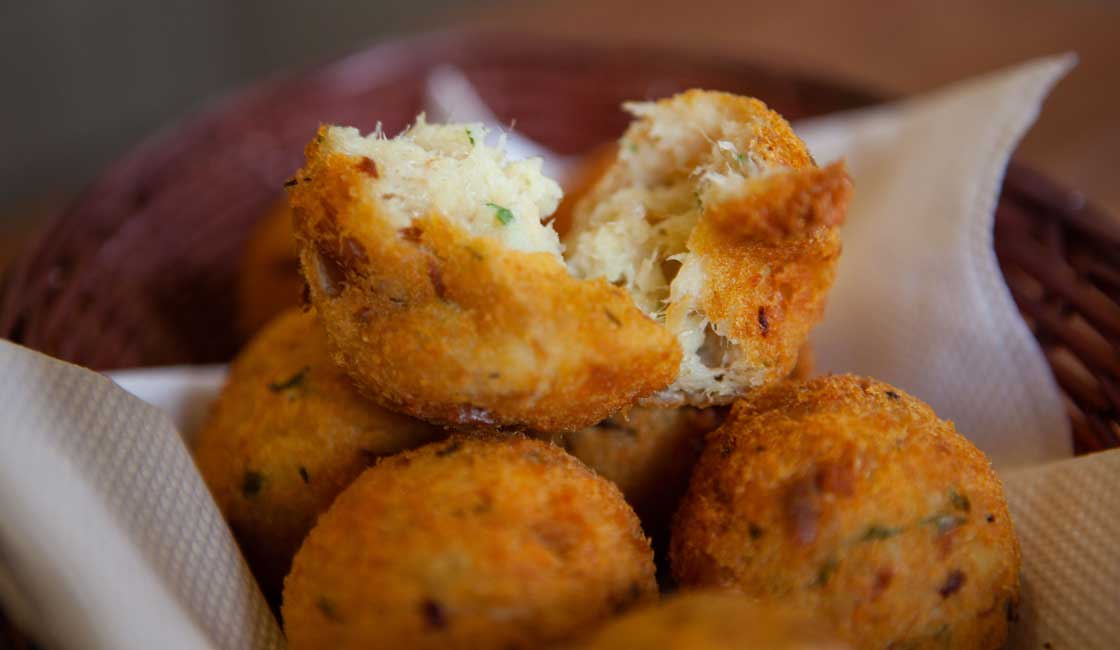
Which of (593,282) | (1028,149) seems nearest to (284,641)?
(593,282)

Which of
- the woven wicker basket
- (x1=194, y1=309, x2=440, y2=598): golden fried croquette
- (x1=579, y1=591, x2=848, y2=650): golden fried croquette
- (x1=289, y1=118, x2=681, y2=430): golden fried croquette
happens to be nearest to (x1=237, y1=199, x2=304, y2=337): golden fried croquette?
the woven wicker basket

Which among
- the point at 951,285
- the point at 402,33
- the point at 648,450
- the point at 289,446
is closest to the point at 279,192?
the point at 289,446

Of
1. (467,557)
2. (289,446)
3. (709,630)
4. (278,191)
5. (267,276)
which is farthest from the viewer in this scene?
(278,191)

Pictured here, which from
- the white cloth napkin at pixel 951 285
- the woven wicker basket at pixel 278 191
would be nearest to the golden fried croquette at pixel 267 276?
the woven wicker basket at pixel 278 191

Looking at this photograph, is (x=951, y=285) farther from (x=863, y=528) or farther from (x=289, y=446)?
(x=289, y=446)

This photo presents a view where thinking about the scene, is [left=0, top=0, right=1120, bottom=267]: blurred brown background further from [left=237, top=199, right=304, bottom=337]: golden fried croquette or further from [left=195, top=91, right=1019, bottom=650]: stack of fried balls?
[left=195, top=91, right=1019, bottom=650]: stack of fried balls

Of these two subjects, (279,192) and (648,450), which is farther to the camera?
(279,192)

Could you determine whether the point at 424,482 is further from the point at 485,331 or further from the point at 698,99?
the point at 698,99
